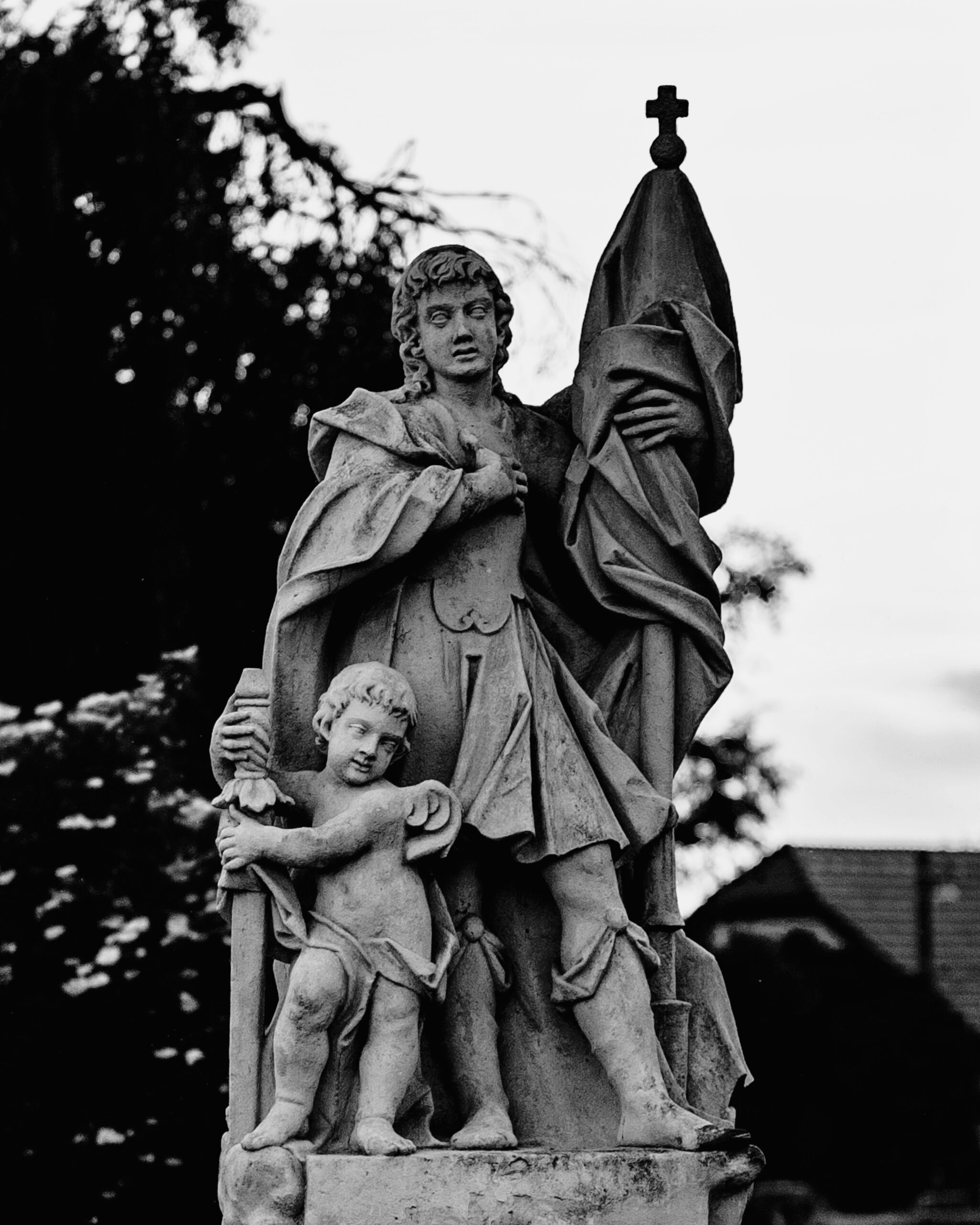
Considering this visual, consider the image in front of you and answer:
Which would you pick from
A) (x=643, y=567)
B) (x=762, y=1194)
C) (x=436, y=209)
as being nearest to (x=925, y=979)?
(x=762, y=1194)

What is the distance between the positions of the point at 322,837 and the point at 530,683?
79 cm

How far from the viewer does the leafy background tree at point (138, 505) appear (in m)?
14.6

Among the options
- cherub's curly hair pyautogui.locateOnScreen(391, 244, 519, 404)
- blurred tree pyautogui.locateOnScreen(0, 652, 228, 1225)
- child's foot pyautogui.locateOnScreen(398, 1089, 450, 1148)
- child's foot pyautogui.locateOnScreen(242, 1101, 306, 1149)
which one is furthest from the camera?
blurred tree pyautogui.locateOnScreen(0, 652, 228, 1225)

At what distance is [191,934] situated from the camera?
14812 millimetres

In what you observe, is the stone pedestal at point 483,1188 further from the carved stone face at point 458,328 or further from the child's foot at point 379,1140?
the carved stone face at point 458,328

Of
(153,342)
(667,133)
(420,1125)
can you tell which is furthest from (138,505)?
(420,1125)

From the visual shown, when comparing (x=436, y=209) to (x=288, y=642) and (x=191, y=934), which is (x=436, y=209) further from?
(x=288, y=642)

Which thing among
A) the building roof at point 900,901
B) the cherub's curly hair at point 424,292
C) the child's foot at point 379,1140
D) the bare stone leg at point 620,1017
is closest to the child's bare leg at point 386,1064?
the child's foot at point 379,1140

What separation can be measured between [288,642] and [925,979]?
24208 millimetres

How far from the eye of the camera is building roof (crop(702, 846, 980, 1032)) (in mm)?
36375

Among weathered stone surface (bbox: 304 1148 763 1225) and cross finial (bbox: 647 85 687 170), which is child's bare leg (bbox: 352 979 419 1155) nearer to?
weathered stone surface (bbox: 304 1148 763 1225)

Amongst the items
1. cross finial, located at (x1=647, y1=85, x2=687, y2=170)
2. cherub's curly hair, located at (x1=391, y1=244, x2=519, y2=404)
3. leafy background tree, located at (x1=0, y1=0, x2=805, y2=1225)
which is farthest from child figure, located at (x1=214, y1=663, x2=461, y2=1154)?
leafy background tree, located at (x1=0, y1=0, x2=805, y2=1225)

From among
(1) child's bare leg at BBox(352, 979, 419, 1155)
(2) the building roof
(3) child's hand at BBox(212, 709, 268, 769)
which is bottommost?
(1) child's bare leg at BBox(352, 979, 419, 1155)

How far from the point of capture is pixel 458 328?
7.98 meters
